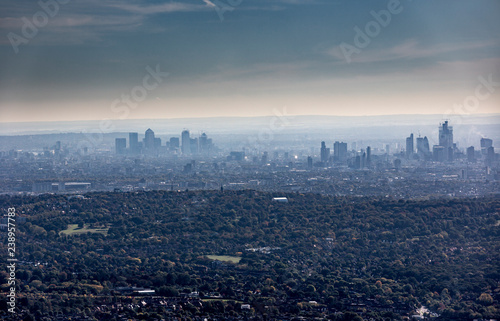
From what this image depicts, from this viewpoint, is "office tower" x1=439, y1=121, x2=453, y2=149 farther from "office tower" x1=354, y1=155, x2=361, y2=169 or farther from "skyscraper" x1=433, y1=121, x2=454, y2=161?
"office tower" x1=354, y1=155, x2=361, y2=169

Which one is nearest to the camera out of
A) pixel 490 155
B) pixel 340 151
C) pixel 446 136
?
pixel 490 155

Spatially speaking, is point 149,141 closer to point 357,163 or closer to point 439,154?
point 357,163

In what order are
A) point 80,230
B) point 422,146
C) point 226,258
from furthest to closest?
point 422,146
point 80,230
point 226,258

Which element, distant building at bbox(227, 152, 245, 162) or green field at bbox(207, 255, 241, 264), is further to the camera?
distant building at bbox(227, 152, 245, 162)

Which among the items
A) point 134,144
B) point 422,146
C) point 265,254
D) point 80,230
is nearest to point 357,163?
point 422,146

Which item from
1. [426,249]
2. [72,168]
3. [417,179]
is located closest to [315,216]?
[426,249]

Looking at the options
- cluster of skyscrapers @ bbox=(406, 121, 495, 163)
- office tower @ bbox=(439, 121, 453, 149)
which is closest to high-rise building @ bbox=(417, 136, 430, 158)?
cluster of skyscrapers @ bbox=(406, 121, 495, 163)
